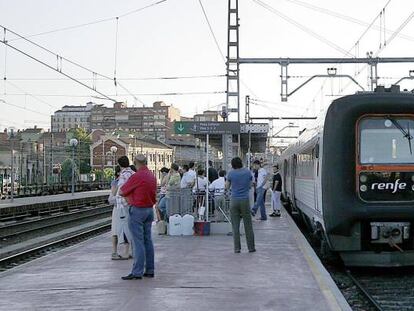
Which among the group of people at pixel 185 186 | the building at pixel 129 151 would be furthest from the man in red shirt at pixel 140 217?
the building at pixel 129 151

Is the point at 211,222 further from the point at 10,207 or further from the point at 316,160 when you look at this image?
the point at 10,207

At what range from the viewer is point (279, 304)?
788 cm

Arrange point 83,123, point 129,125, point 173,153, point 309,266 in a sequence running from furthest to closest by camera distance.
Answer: point 83,123, point 129,125, point 173,153, point 309,266

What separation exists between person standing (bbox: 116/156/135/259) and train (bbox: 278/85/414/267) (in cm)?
335

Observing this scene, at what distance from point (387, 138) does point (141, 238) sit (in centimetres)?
469

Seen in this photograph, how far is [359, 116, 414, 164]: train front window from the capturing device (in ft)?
38.3

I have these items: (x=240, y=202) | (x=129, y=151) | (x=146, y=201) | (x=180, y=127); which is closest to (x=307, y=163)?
(x=180, y=127)

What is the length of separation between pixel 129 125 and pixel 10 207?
461 ft

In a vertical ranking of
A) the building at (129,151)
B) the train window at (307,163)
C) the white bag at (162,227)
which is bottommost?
the white bag at (162,227)

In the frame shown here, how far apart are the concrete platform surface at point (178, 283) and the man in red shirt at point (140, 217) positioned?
0.87 ft

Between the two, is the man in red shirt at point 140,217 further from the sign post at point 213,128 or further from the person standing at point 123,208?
the sign post at point 213,128

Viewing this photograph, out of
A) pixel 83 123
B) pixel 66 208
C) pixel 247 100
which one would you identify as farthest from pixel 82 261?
pixel 83 123

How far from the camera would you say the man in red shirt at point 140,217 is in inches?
384

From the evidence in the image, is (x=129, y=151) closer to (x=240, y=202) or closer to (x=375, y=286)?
(x=240, y=202)
